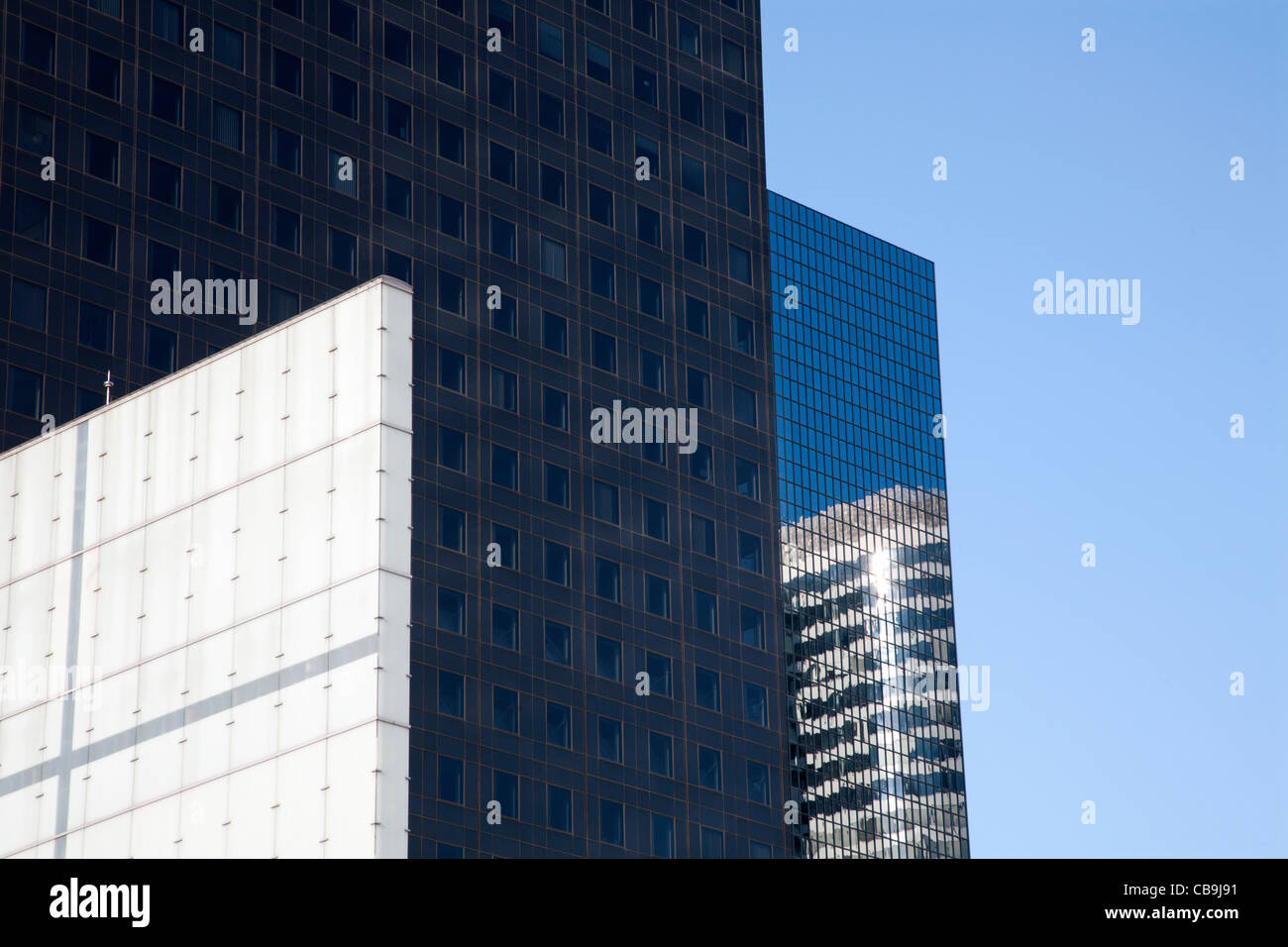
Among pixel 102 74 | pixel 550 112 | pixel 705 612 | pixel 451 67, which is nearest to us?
pixel 102 74

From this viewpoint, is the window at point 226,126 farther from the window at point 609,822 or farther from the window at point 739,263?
the window at point 609,822

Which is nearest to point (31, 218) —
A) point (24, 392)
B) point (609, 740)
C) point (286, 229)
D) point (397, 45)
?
point (24, 392)

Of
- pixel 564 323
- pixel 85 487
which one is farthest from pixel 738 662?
pixel 85 487

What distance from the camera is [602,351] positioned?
10344 centimetres

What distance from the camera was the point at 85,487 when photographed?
4812 cm

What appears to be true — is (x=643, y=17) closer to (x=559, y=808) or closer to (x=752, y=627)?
(x=752, y=627)

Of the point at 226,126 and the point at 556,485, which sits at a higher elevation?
the point at 226,126

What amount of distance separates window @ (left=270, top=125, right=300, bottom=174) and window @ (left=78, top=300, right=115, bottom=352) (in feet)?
40.9

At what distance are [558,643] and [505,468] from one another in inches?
326

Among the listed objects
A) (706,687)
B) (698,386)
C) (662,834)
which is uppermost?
(698,386)

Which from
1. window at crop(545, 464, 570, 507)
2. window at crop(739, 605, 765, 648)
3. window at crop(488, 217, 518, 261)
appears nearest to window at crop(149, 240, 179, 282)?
window at crop(488, 217, 518, 261)

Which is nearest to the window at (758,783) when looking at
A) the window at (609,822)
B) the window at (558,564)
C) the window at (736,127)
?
the window at (609,822)
